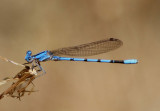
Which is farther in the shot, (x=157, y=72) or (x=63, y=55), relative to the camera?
(x=157, y=72)

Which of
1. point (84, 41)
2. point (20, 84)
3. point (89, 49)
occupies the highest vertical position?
point (84, 41)

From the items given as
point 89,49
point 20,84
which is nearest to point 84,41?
point 89,49

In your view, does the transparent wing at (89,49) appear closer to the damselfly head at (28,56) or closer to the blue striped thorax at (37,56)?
the blue striped thorax at (37,56)

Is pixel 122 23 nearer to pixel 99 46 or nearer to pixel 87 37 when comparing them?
pixel 87 37

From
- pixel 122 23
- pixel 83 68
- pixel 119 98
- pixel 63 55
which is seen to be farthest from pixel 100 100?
pixel 122 23

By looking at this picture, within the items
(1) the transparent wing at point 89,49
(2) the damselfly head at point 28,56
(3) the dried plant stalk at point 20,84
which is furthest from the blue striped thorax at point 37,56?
(3) the dried plant stalk at point 20,84

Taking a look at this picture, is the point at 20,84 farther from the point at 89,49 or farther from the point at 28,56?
the point at 89,49
